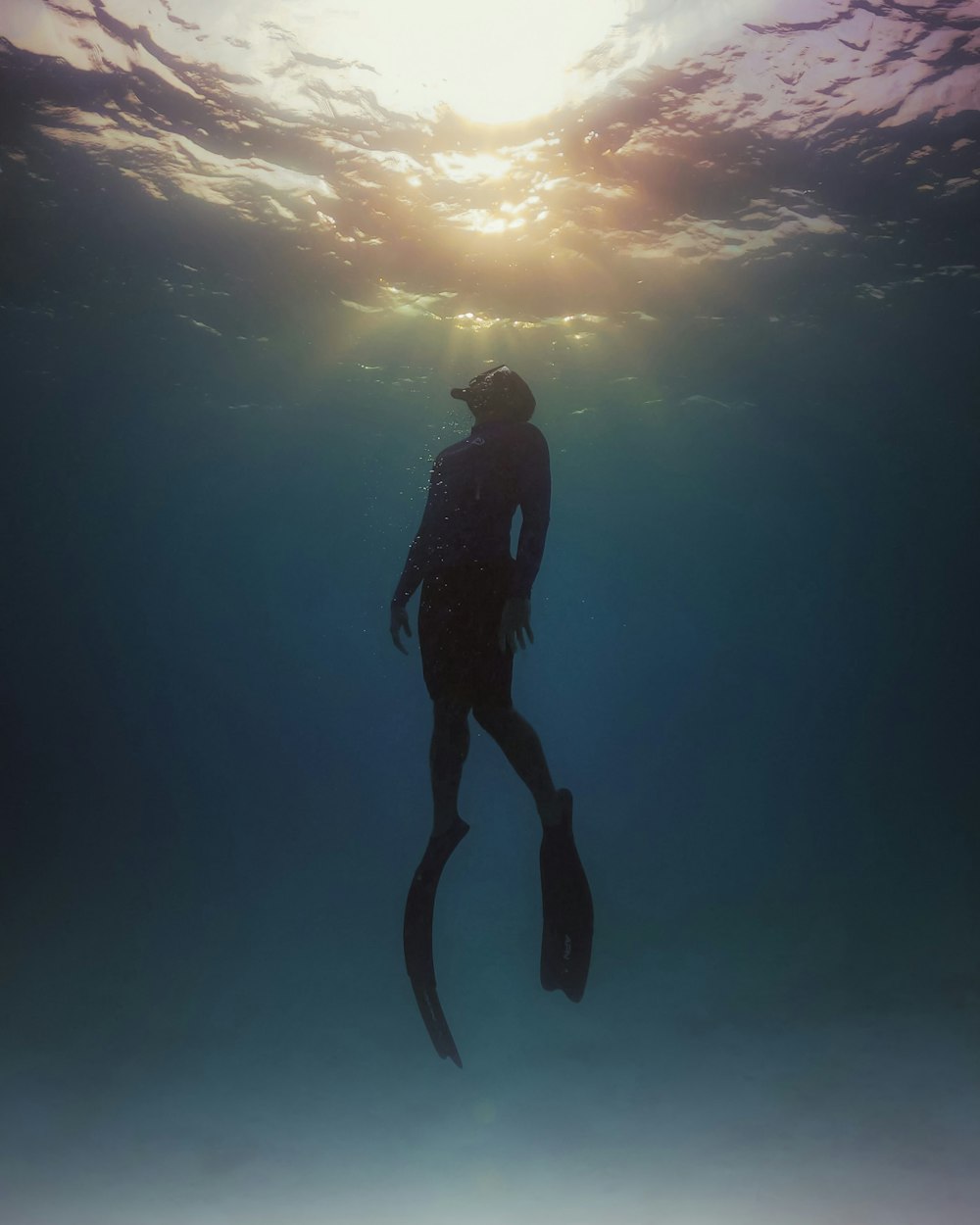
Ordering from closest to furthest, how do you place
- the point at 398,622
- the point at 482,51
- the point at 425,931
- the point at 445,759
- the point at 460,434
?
1. the point at 425,931
2. the point at 445,759
3. the point at 398,622
4. the point at 482,51
5. the point at 460,434

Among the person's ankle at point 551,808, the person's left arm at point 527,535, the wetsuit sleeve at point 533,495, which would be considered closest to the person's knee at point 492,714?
the person's left arm at point 527,535

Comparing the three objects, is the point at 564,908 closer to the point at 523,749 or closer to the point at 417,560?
the point at 523,749

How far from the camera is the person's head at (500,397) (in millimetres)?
4332

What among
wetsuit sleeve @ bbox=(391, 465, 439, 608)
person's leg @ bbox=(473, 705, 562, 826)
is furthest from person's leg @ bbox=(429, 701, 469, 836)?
wetsuit sleeve @ bbox=(391, 465, 439, 608)

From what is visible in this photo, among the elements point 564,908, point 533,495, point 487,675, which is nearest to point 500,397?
point 533,495

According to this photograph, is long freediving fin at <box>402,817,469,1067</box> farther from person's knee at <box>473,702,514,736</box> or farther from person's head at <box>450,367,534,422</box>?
person's head at <box>450,367,534,422</box>

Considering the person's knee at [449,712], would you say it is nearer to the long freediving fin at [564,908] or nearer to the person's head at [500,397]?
the long freediving fin at [564,908]

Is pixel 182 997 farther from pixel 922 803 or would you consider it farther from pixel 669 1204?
pixel 922 803

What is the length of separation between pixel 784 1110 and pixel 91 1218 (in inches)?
195

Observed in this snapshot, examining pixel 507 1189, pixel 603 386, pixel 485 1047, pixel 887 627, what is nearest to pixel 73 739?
pixel 603 386

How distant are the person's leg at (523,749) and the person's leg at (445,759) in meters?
0.13

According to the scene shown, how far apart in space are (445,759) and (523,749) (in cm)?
41

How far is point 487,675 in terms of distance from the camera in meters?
3.90

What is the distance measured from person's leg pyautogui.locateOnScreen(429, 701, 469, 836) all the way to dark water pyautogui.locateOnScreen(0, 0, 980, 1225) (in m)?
3.05
